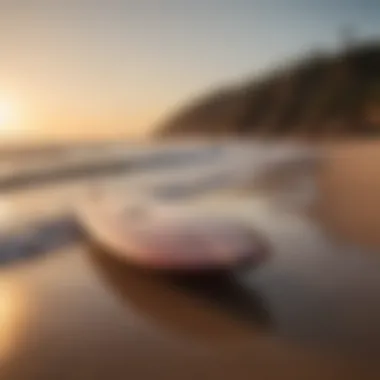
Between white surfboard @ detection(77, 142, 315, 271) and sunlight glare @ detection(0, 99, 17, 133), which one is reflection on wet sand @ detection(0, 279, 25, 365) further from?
sunlight glare @ detection(0, 99, 17, 133)

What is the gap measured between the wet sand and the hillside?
140 centimetres

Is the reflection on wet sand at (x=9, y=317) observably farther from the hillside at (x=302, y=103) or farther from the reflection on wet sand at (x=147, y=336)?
the hillside at (x=302, y=103)

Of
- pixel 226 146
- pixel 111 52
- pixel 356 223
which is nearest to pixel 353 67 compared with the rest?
pixel 226 146

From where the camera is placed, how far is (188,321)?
0.50 m

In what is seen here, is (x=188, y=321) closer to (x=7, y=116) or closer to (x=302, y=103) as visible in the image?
(x=7, y=116)

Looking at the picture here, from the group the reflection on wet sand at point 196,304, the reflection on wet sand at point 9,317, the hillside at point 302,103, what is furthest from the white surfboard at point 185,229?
the hillside at point 302,103

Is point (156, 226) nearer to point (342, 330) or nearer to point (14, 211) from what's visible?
point (342, 330)

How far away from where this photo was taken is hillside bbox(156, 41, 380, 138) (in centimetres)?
207

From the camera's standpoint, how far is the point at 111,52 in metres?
1.83

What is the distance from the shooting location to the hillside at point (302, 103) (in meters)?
2.07

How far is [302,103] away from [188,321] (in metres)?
1.80

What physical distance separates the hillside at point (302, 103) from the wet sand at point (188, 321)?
1.40 meters

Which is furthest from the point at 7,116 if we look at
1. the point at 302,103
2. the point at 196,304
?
the point at 196,304

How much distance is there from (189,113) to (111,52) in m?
0.33
